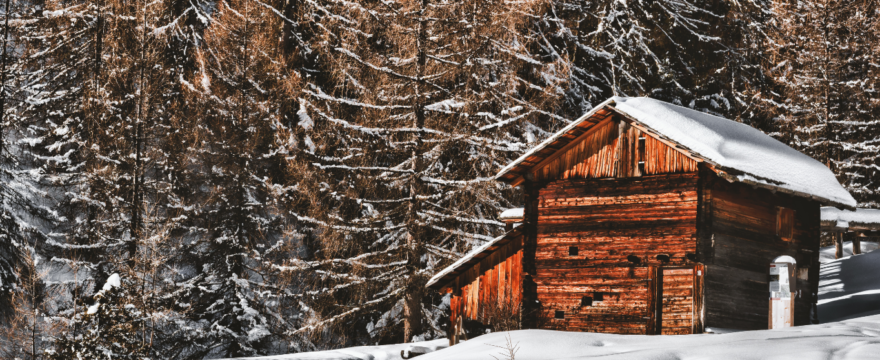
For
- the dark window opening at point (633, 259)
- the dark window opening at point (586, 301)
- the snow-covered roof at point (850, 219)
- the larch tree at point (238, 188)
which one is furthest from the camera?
the larch tree at point (238, 188)

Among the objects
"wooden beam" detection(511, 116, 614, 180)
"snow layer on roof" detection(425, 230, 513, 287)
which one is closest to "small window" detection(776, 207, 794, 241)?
"wooden beam" detection(511, 116, 614, 180)

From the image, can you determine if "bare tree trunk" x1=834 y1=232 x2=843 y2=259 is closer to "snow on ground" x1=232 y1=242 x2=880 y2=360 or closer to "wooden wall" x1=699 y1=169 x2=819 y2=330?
"wooden wall" x1=699 y1=169 x2=819 y2=330

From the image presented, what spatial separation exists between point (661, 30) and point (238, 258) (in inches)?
773

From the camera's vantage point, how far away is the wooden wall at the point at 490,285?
2336cm

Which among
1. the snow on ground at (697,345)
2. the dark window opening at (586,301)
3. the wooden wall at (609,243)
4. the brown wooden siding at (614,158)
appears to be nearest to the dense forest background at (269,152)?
the wooden wall at (609,243)

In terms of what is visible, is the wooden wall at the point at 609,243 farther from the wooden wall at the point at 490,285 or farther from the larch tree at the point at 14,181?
the larch tree at the point at 14,181

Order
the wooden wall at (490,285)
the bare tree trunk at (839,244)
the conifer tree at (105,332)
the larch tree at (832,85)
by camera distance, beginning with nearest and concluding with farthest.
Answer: the conifer tree at (105,332), the wooden wall at (490,285), the bare tree trunk at (839,244), the larch tree at (832,85)

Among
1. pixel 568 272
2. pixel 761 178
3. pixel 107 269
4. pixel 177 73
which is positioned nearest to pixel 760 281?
pixel 761 178

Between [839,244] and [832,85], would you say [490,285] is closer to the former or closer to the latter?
[839,244]

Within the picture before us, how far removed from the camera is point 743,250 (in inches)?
842

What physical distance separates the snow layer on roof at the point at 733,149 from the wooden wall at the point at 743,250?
764 millimetres

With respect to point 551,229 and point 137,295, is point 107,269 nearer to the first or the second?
point 137,295

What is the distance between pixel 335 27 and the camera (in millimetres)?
29938

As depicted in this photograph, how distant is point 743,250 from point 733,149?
257 cm
